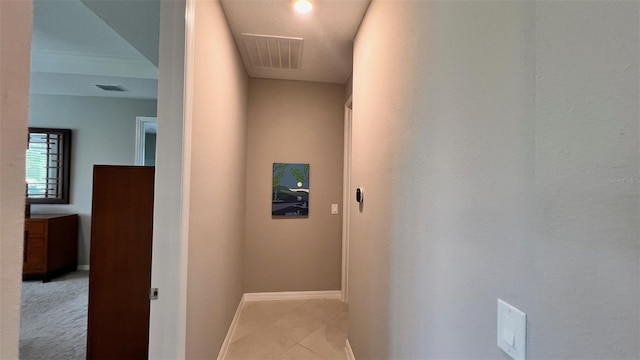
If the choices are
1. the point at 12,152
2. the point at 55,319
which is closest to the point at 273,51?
the point at 12,152

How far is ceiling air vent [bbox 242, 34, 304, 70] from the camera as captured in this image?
2.27 m

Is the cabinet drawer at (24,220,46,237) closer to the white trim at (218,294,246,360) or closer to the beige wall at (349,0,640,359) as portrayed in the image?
the white trim at (218,294,246,360)

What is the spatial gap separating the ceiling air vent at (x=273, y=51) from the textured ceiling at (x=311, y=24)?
0.16 ft

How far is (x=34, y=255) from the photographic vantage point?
134 inches

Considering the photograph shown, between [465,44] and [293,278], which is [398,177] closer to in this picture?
[465,44]

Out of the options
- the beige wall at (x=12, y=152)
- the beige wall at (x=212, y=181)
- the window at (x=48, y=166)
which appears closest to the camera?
the beige wall at (x=12, y=152)

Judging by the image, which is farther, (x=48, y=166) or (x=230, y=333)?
(x=48, y=166)

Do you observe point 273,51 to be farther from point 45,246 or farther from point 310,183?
point 45,246

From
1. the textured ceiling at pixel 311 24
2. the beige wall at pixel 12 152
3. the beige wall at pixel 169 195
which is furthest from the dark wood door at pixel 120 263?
the beige wall at pixel 12 152

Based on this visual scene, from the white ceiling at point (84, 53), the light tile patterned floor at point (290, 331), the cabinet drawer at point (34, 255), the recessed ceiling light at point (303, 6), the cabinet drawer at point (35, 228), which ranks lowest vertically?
the light tile patterned floor at point (290, 331)

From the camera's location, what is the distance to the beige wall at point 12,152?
1.32 ft

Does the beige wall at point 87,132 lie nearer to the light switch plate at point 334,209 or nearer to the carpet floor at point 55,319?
the carpet floor at point 55,319

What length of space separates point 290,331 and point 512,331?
7.45 feet

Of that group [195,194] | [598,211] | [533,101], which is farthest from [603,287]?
[195,194]
